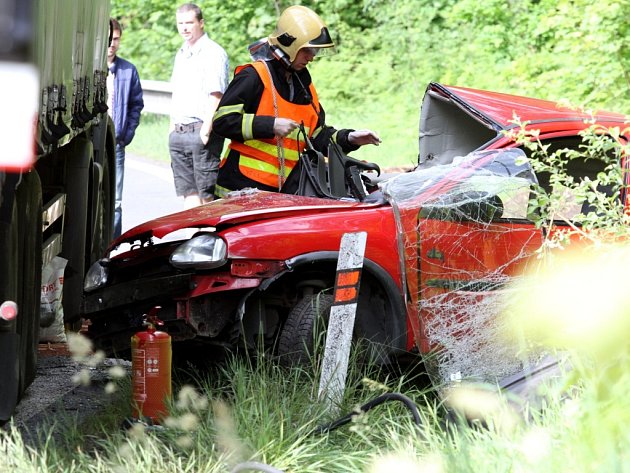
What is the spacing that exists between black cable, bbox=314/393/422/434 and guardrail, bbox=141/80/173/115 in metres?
16.4

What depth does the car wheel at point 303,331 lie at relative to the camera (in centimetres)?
667

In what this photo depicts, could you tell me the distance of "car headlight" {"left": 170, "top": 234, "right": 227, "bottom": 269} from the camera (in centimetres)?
656

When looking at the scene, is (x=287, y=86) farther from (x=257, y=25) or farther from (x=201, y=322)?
(x=257, y=25)

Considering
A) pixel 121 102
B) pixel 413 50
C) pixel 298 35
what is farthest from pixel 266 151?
pixel 413 50

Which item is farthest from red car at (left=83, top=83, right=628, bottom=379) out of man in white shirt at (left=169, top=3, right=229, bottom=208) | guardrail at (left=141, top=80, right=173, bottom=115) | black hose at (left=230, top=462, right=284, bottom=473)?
guardrail at (left=141, top=80, right=173, bottom=115)

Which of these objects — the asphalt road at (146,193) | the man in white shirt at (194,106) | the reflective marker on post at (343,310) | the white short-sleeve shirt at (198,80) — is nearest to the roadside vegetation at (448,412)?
the reflective marker on post at (343,310)

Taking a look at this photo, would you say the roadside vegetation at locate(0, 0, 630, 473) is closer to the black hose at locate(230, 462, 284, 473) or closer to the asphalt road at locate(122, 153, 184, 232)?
the black hose at locate(230, 462, 284, 473)

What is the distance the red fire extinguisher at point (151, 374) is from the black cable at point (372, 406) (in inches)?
30.0

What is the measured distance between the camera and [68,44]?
7.50 metres

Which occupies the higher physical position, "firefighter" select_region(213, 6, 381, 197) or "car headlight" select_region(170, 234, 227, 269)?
"firefighter" select_region(213, 6, 381, 197)

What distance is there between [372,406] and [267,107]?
2960mm

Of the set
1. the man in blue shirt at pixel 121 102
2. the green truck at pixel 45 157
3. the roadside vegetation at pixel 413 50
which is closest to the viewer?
the green truck at pixel 45 157

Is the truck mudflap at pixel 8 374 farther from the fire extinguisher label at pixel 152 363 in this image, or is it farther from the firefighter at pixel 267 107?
the firefighter at pixel 267 107

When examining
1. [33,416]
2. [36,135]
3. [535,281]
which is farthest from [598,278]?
[33,416]
